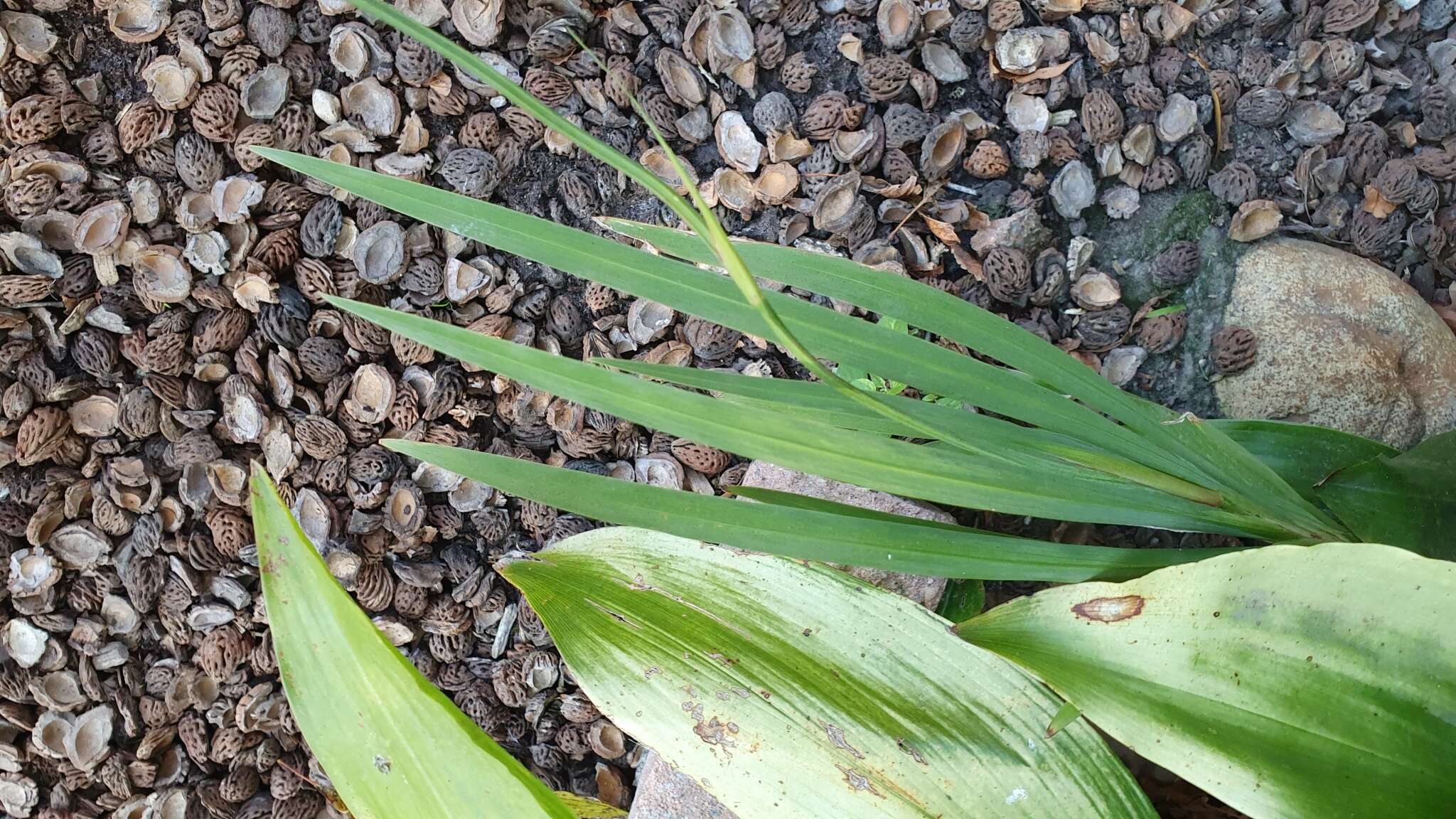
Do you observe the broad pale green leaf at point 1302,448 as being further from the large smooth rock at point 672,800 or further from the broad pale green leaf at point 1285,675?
the large smooth rock at point 672,800

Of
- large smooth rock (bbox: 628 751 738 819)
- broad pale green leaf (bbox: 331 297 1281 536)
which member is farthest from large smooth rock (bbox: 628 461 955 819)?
broad pale green leaf (bbox: 331 297 1281 536)

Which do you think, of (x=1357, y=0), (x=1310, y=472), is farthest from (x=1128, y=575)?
(x=1357, y=0)

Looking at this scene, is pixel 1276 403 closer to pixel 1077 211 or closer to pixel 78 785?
pixel 1077 211

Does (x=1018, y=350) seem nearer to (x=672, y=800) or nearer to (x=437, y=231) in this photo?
(x=672, y=800)

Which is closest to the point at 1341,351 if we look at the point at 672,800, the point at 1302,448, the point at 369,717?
the point at 1302,448

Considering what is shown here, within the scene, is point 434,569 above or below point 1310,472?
below
